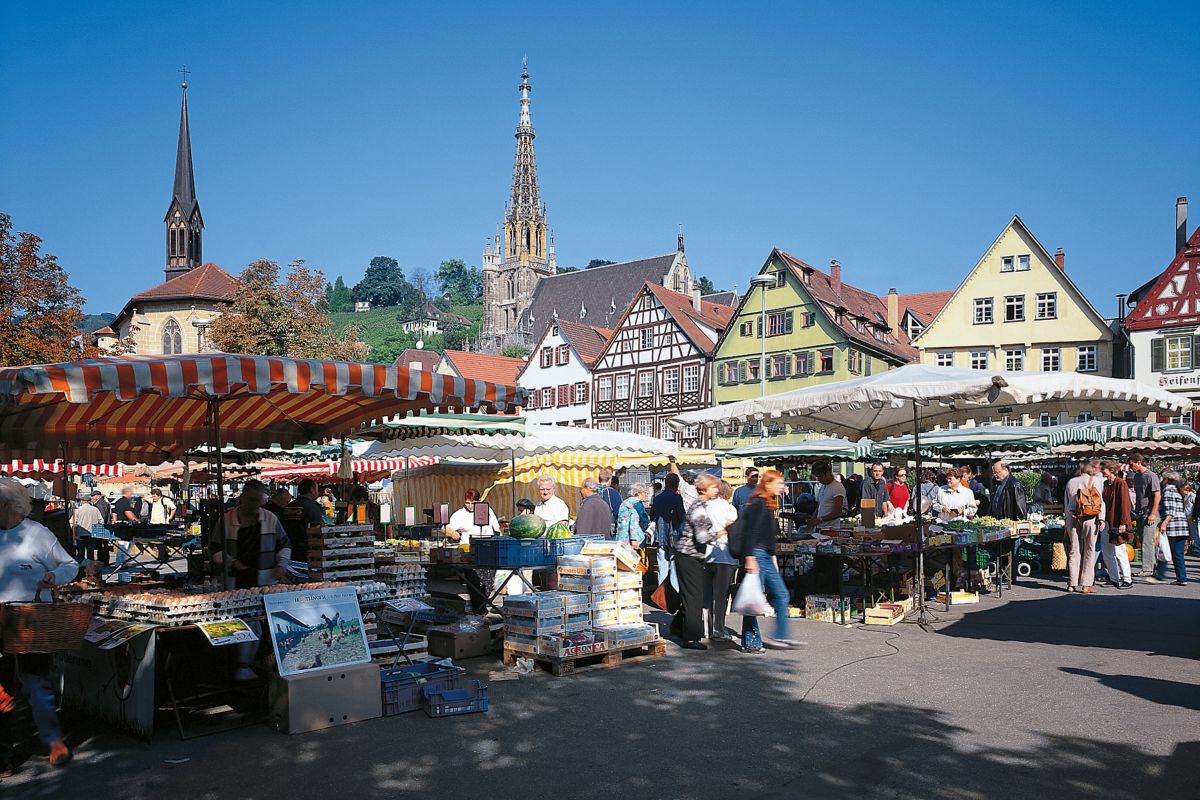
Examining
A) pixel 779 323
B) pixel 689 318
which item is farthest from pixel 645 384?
pixel 779 323

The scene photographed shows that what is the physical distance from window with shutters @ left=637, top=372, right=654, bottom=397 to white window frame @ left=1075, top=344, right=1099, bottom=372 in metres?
22.2

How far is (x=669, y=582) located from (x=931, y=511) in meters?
4.71

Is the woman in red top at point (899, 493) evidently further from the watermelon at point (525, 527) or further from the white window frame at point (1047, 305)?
the white window frame at point (1047, 305)

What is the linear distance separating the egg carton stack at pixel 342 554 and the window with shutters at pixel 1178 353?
40379 millimetres

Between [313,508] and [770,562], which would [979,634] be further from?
[313,508]

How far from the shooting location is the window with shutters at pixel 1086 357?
43.2m

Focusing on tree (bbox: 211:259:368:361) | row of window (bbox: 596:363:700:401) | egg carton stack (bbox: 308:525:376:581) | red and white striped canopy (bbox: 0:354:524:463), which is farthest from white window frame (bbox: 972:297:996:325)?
egg carton stack (bbox: 308:525:376:581)

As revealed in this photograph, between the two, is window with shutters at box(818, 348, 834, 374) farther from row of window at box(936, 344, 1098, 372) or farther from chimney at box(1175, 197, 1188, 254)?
chimney at box(1175, 197, 1188, 254)

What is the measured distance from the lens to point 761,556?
9055 mm

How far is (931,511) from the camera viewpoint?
1482 cm

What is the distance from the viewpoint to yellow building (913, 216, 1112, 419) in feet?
142

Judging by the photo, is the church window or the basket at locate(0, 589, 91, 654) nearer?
the basket at locate(0, 589, 91, 654)

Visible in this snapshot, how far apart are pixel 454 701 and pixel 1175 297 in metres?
42.0

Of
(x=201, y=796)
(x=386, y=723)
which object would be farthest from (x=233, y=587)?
(x=201, y=796)
